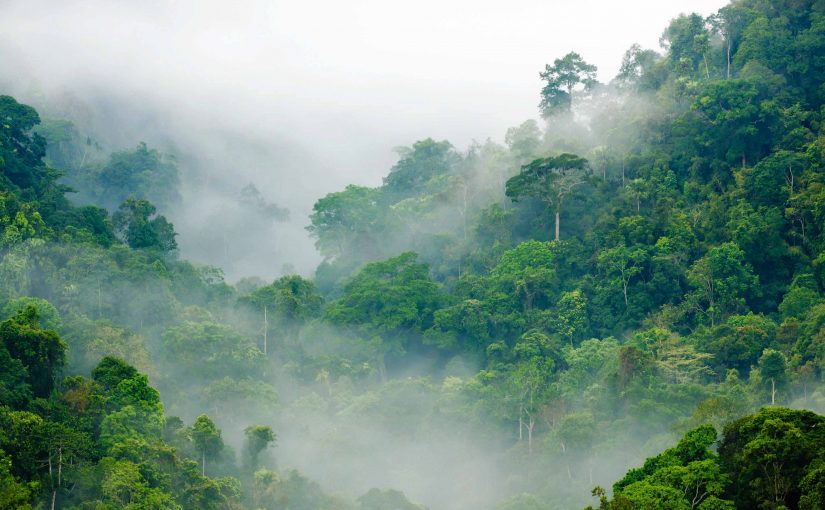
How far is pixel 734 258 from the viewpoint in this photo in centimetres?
4547

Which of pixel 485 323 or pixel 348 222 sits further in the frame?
pixel 348 222

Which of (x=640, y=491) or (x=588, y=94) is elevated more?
(x=588, y=94)

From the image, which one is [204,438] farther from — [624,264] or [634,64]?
[634,64]

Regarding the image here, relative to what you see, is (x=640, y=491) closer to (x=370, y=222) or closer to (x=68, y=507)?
(x=68, y=507)

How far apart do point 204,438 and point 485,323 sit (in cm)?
1421

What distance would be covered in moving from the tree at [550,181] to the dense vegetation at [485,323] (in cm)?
11

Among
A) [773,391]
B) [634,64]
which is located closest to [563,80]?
[634,64]

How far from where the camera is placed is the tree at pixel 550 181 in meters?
53.1

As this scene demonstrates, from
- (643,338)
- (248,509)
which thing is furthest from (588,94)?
(248,509)

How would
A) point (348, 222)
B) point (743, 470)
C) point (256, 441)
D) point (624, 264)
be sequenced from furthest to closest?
point (348, 222), point (624, 264), point (256, 441), point (743, 470)

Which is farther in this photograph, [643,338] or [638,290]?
[638,290]

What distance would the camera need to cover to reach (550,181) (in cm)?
5328

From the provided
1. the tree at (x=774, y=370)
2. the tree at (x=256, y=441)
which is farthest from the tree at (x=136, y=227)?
the tree at (x=774, y=370)

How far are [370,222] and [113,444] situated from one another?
90.0 feet
